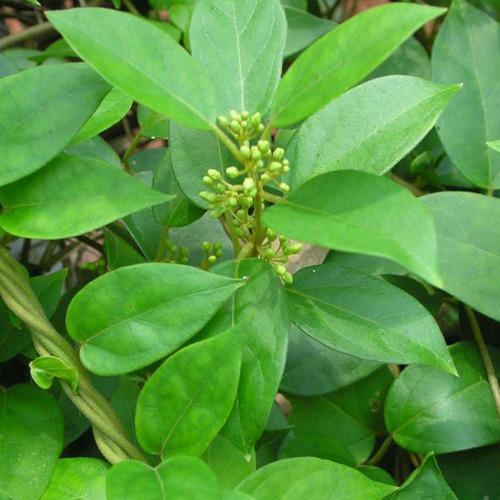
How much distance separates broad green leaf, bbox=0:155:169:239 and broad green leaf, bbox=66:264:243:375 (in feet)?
0.19

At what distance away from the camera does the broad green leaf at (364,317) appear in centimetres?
73

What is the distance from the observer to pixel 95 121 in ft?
2.66

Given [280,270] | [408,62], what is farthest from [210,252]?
[408,62]

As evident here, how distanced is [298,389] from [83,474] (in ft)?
1.12

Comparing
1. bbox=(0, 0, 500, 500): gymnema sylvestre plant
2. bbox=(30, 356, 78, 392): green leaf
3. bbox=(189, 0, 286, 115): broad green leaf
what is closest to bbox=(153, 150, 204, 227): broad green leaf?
bbox=(0, 0, 500, 500): gymnema sylvestre plant

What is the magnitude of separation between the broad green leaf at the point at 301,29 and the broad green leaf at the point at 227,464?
693 mm

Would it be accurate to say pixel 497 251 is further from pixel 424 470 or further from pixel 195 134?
pixel 195 134

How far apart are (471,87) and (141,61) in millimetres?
589

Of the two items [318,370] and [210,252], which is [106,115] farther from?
[318,370]

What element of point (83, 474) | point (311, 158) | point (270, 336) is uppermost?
point (311, 158)

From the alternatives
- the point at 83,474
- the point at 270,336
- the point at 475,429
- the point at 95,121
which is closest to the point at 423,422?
the point at 475,429

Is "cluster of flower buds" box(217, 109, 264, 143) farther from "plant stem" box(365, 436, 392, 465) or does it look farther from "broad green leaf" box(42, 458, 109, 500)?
"plant stem" box(365, 436, 392, 465)

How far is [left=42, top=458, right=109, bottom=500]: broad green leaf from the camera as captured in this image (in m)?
0.72

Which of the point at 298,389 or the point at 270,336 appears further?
the point at 298,389
